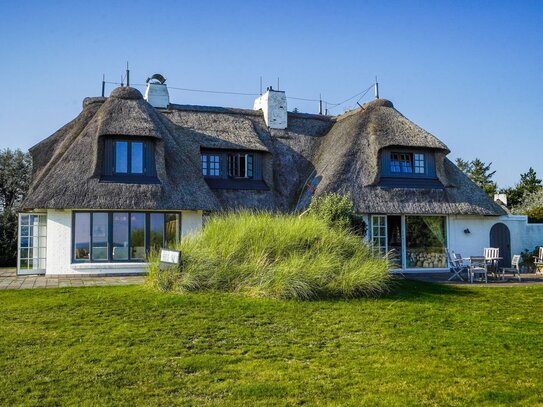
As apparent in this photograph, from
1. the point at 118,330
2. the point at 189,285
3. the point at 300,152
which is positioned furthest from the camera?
the point at 300,152

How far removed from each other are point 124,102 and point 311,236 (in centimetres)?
916

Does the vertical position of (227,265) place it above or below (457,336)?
above

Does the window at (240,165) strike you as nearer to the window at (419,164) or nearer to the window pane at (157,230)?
the window pane at (157,230)

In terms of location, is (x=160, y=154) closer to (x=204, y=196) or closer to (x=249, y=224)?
(x=204, y=196)

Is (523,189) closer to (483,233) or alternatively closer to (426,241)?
(483,233)

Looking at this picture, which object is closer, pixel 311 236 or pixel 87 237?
pixel 311 236

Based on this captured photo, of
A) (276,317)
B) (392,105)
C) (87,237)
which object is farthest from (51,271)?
(392,105)

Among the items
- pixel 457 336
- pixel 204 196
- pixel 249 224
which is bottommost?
pixel 457 336

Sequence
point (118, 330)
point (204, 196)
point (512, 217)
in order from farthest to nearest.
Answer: point (512, 217) < point (204, 196) < point (118, 330)

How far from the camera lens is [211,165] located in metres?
19.6

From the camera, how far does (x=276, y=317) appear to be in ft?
29.3

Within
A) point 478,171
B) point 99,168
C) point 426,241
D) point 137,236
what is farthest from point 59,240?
point 478,171

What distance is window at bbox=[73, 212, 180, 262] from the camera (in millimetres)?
16391

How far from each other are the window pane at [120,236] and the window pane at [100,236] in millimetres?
235
